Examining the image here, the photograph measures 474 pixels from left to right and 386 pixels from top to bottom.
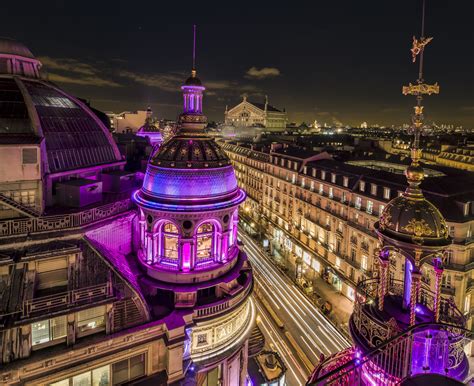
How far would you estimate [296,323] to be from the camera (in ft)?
167

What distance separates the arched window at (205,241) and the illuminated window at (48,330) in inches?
446

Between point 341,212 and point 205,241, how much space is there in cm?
3810

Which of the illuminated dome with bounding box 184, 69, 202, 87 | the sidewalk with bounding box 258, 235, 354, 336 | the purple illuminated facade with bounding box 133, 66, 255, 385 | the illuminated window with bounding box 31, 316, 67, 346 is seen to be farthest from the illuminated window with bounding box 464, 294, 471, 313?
the illuminated window with bounding box 31, 316, 67, 346

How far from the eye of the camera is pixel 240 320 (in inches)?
1208

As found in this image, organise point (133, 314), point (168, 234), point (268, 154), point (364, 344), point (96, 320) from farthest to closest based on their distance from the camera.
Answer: point (268, 154) → point (168, 234) → point (133, 314) → point (96, 320) → point (364, 344)

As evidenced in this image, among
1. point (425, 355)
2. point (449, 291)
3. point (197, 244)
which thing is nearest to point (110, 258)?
point (197, 244)

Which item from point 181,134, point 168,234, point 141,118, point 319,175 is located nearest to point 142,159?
point 181,134

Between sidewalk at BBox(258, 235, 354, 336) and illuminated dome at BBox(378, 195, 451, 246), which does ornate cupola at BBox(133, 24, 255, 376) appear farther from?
sidewalk at BBox(258, 235, 354, 336)

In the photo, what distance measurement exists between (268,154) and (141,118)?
127ft

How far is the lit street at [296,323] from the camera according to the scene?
44.6 metres

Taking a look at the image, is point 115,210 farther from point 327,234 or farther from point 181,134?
point 327,234

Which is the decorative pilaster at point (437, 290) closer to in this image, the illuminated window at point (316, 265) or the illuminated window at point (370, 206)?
the illuminated window at point (370, 206)

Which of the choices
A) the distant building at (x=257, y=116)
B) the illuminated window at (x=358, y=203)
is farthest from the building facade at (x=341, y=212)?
the distant building at (x=257, y=116)

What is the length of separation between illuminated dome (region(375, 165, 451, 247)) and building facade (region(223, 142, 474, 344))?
20038mm
